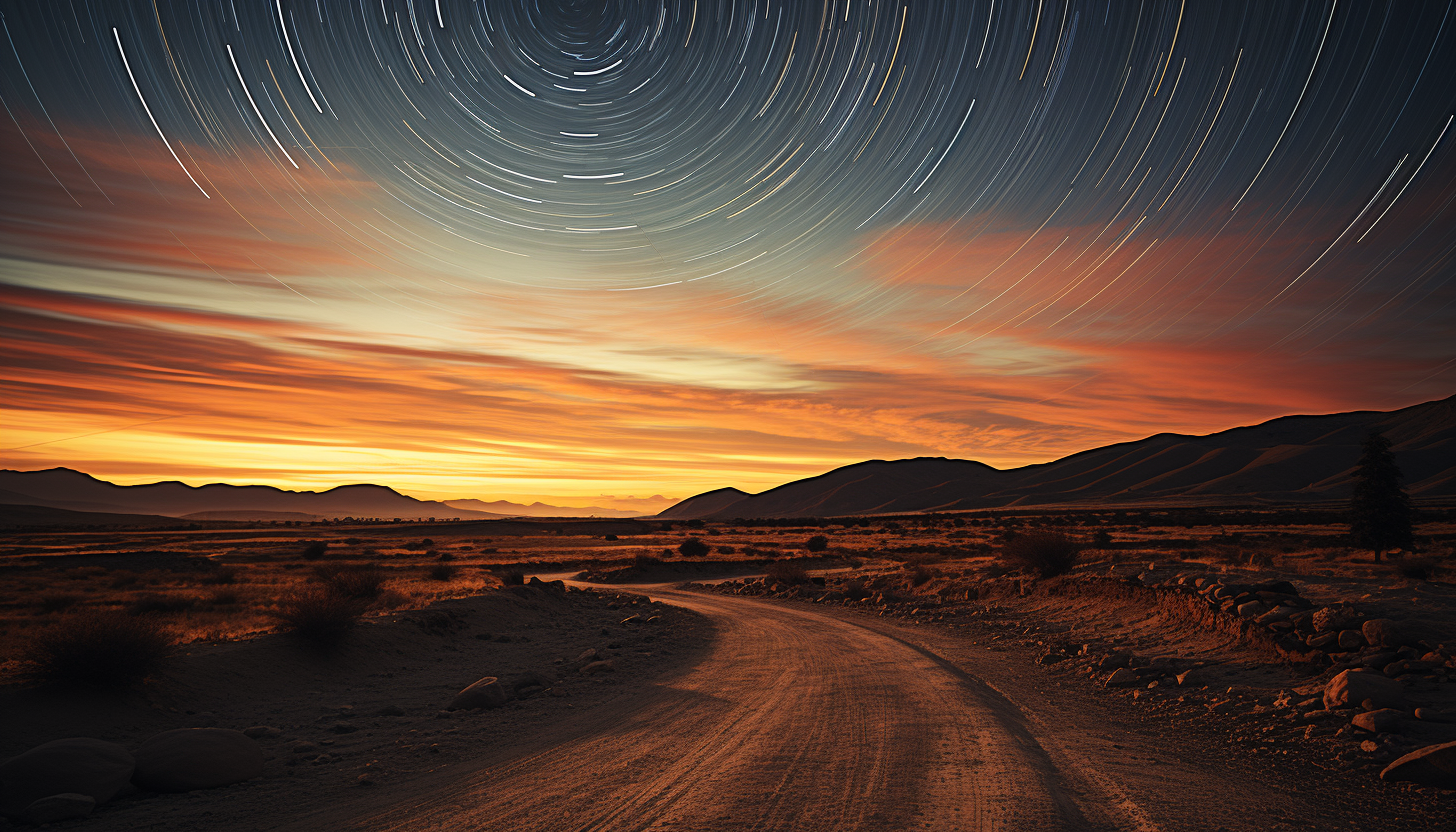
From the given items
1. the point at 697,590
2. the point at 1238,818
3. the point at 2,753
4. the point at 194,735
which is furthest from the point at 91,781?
the point at 697,590

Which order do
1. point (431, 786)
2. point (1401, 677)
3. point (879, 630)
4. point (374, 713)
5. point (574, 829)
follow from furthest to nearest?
point (879, 630) < point (374, 713) < point (1401, 677) < point (431, 786) < point (574, 829)

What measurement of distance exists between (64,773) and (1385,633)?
18.3 m

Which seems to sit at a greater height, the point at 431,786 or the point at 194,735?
the point at 194,735

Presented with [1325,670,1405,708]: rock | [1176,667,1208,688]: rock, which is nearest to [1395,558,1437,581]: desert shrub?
[1176,667,1208,688]: rock

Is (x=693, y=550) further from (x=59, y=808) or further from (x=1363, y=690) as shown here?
(x=59, y=808)

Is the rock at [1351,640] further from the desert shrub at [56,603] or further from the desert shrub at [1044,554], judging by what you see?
the desert shrub at [56,603]

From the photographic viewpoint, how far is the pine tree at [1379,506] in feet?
121

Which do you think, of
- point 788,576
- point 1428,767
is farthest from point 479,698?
point 788,576

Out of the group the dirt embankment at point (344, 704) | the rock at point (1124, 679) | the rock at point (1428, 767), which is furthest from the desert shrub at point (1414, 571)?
Answer: the dirt embankment at point (344, 704)

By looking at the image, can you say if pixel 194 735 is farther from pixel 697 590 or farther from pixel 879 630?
pixel 697 590

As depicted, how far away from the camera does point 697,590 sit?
39031mm

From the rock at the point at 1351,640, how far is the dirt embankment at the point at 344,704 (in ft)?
40.7

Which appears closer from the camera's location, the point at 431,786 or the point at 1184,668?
the point at 431,786

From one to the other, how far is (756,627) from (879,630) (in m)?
3.92
